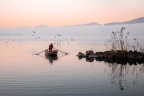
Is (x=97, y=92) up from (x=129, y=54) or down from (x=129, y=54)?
down

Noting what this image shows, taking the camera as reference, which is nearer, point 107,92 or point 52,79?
point 107,92

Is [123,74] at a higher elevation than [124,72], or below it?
below

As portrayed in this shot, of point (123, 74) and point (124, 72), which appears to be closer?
point (123, 74)

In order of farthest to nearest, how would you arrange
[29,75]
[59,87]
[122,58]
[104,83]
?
[122,58], [29,75], [104,83], [59,87]

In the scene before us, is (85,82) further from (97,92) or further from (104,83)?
(97,92)

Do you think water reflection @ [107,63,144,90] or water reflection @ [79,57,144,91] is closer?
water reflection @ [79,57,144,91]

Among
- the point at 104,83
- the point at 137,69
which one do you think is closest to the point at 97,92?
the point at 104,83

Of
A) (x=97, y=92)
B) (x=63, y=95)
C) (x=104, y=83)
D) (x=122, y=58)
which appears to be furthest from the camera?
(x=122, y=58)

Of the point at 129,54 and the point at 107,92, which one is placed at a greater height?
the point at 129,54

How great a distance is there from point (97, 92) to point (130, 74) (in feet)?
36.7

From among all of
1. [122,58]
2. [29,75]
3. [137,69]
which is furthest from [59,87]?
[122,58]

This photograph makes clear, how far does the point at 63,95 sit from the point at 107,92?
3180 mm

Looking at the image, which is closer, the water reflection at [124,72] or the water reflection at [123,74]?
the water reflection at [124,72]

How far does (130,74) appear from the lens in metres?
32.7
